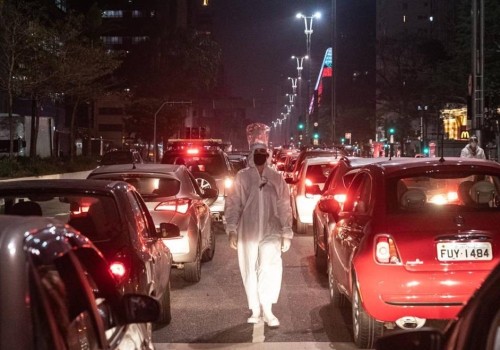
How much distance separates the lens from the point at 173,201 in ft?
35.4

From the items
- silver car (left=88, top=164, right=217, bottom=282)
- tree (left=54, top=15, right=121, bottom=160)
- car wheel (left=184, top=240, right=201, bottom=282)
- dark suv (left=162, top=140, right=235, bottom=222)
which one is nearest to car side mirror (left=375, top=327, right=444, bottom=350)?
silver car (left=88, top=164, right=217, bottom=282)

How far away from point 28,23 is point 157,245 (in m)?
28.9

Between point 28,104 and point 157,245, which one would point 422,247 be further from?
point 28,104

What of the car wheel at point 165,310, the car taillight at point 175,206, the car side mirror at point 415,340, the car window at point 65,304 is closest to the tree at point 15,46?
the car taillight at point 175,206

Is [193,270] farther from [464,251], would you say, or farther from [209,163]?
[209,163]

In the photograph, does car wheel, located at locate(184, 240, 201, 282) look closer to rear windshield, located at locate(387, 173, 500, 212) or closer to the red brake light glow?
rear windshield, located at locate(387, 173, 500, 212)

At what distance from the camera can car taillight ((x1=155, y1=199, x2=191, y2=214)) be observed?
10.7 metres

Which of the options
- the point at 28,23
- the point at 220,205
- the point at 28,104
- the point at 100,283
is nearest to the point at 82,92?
the point at 28,23

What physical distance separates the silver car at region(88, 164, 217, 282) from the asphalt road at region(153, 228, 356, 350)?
0.42m

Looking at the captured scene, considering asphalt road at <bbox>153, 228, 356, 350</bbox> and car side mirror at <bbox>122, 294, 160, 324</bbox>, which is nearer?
car side mirror at <bbox>122, 294, 160, 324</bbox>

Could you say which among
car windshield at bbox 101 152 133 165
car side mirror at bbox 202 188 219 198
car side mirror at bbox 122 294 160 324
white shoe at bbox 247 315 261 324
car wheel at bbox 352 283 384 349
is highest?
car windshield at bbox 101 152 133 165

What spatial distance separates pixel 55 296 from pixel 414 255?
4415 mm

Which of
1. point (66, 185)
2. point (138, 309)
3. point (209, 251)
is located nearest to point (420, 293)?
point (66, 185)

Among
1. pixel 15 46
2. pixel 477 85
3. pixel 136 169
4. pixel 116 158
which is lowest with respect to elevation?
pixel 136 169
